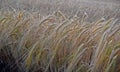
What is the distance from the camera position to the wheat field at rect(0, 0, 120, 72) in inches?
67.5

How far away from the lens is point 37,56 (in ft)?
6.67

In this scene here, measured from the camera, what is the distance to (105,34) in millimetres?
1735

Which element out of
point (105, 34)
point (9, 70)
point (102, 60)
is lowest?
point (9, 70)

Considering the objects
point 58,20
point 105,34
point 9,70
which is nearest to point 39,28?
point 58,20

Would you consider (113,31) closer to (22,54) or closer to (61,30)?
(61,30)

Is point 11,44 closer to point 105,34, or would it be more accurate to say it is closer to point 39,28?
point 39,28

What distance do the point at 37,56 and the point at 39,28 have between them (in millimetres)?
296

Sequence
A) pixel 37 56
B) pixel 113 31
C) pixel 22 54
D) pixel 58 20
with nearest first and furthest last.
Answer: pixel 113 31 < pixel 37 56 < pixel 22 54 < pixel 58 20

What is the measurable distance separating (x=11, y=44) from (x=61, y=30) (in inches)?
17.7

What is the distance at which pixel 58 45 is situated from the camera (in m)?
1.99

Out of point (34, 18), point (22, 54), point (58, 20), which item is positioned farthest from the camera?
point (34, 18)

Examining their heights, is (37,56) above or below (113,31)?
below

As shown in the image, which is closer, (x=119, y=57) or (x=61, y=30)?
(x=119, y=57)

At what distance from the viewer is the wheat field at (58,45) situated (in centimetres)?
171
